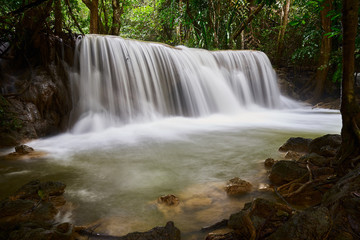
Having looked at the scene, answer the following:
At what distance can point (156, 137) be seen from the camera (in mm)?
4105

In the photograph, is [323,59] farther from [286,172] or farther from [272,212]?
[272,212]

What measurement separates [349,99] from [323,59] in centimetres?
814

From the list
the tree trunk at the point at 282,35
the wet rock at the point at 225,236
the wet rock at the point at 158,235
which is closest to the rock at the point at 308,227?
the wet rock at the point at 225,236

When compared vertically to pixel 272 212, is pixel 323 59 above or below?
above

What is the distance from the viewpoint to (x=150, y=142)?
3732mm

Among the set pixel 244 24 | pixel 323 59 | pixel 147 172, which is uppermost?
pixel 244 24

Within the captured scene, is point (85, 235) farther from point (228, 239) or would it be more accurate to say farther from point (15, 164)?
point (15, 164)

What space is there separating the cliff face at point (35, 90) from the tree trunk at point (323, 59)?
8092 millimetres

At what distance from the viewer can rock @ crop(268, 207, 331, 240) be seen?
0.95 m

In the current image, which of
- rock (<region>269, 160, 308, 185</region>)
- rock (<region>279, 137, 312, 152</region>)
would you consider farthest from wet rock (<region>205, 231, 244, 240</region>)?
rock (<region>279, 137, 312, 152</region>)

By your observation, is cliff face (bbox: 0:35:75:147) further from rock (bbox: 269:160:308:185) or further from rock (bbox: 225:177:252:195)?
rock (bbox: 269:160:308:185)

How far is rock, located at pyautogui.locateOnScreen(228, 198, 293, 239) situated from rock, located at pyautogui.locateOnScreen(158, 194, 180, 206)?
0.47 meters

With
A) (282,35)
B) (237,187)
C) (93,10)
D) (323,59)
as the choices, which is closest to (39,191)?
(237,187)

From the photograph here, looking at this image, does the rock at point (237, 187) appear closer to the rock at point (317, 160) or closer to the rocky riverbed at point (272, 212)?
the rocky riverbed at point (272, 212)
